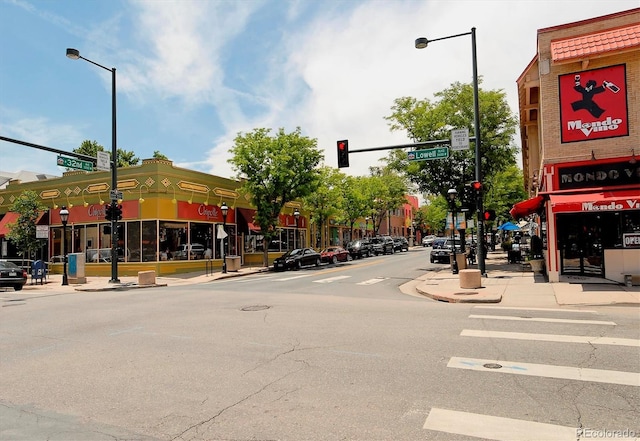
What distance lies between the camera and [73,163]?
1931 cm

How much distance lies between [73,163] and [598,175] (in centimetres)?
2085

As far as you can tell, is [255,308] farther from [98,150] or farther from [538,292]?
[98,150]

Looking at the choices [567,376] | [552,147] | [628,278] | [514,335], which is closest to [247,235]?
[552,147]

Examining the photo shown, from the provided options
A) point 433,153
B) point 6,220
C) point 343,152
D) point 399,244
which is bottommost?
point 399,244

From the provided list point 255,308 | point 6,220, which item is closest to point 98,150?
point 6,220

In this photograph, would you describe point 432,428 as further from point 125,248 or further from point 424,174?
point 125,248

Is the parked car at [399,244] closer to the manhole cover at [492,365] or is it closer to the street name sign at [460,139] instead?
the street name sign at [460,139]

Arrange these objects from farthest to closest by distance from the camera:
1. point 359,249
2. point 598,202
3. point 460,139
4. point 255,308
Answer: point 359,249
point 460,139
point 598,202
point 255,308

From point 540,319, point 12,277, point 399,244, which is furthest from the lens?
point 399,244

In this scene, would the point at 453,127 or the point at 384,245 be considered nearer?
the point at 453,127

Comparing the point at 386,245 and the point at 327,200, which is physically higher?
the point at 327,200

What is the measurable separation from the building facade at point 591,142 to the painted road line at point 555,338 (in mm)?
8565

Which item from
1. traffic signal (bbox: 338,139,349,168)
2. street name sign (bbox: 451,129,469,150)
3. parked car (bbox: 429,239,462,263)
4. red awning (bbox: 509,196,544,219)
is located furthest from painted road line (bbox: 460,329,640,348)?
parked car (bbox: 429,239,462,263)

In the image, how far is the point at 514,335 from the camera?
798 cm
